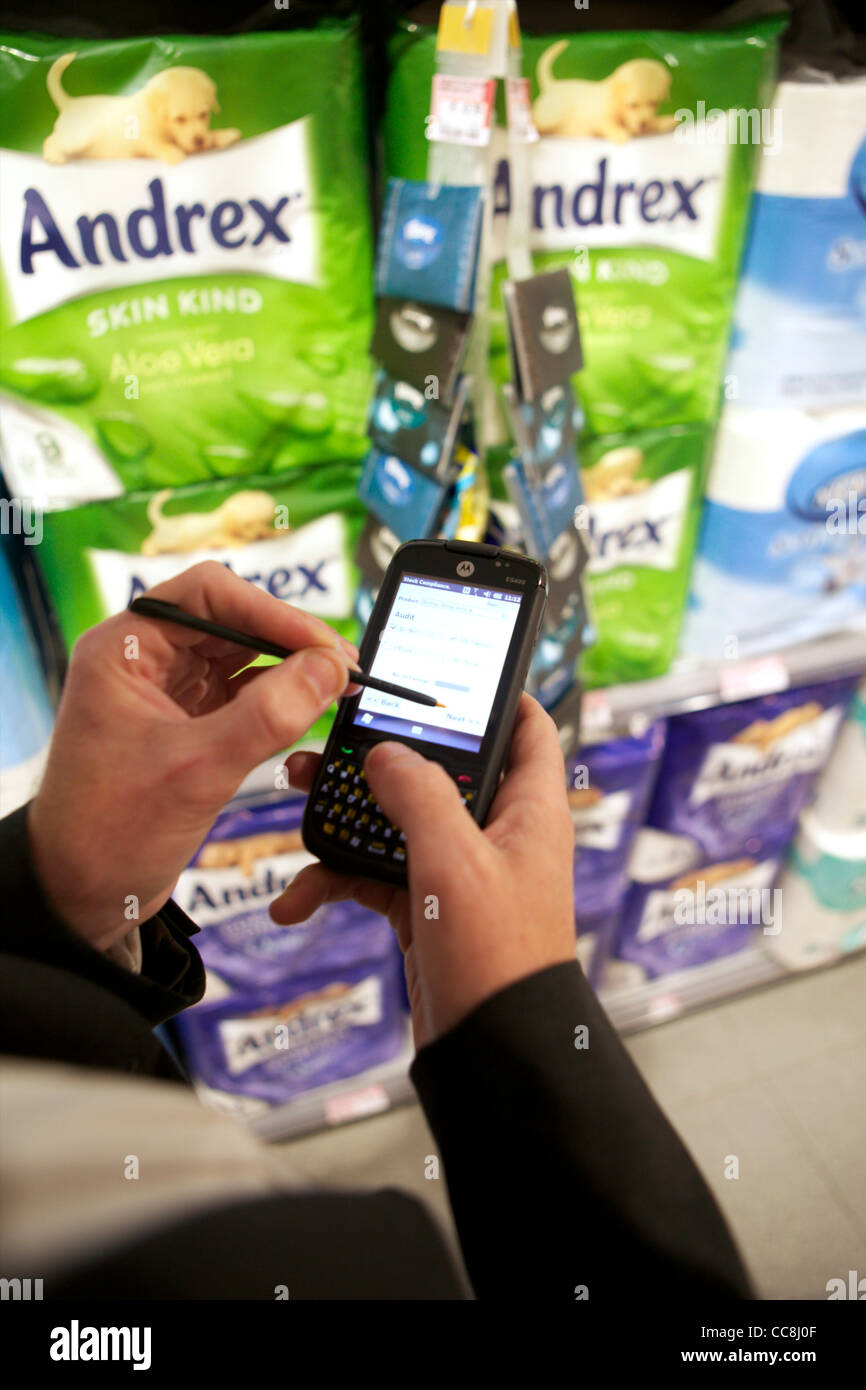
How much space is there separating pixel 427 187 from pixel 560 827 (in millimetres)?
618

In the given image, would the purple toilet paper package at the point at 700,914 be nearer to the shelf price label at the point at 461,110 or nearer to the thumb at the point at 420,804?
the thumb at the point at 420,804

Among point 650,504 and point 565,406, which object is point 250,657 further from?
point 650,504

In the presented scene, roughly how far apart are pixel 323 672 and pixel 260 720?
2.7 inches

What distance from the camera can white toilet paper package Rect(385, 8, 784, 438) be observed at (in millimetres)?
788

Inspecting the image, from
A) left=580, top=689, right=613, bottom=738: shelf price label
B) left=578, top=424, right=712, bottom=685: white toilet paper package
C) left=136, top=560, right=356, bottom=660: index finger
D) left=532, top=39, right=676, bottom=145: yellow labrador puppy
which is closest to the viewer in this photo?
left=136, top=560, right=356, bottom=660: index finger

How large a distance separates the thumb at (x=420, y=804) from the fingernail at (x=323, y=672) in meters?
0.06

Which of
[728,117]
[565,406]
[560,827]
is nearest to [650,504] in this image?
[565,406]

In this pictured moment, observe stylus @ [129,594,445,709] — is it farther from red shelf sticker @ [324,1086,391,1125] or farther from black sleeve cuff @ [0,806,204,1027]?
red shelf sticker @ [324,1086,391,1125]

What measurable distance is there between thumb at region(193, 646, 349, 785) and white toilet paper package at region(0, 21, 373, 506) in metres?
0.40

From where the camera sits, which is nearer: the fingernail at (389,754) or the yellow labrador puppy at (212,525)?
the fingernail at (389,754)

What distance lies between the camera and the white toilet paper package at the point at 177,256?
0.69 m

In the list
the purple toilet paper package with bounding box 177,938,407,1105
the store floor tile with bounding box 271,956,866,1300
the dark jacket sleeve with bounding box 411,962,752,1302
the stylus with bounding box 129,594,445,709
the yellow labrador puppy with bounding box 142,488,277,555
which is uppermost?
the yellow labrador puppy with bounding box 142,488,277,555
